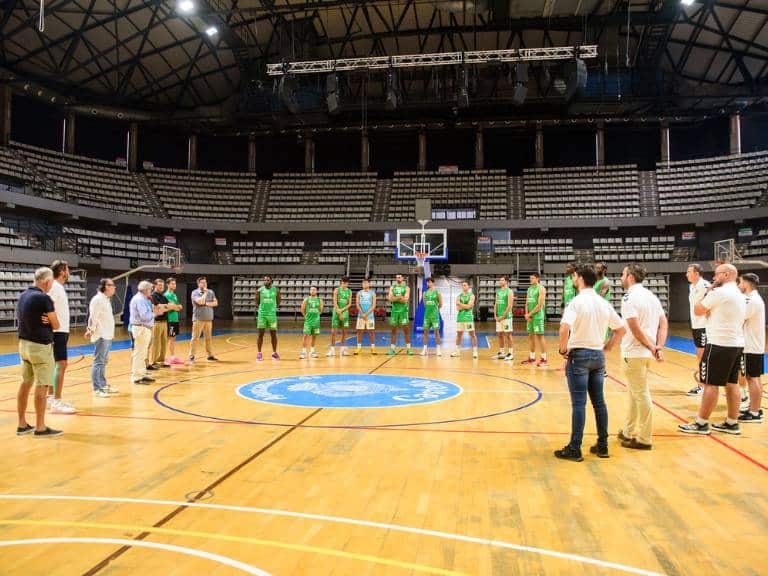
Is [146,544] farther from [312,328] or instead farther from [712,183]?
[712,183]

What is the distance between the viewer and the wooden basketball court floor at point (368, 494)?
2639 millimetres

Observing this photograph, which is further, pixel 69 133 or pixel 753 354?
pixel 69 133

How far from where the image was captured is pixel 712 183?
83.0 ft

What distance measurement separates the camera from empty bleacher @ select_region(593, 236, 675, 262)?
2458cm

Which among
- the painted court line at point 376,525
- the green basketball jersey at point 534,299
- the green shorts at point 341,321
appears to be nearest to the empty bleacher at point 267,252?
the green shorts at point 341,321

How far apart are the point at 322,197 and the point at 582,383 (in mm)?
25540

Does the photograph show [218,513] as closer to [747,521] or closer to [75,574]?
[75,574]

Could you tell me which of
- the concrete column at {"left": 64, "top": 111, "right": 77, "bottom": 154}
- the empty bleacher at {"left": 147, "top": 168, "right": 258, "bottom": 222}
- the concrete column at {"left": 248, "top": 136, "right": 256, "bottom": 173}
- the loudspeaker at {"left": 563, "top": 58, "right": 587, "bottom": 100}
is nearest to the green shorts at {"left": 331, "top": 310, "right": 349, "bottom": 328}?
the loudspeaker at {"left": 563, "top": 58, "right": 587, "bottom": 100}

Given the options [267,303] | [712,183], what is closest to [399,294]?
[267,303]

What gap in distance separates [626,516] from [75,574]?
118 inches

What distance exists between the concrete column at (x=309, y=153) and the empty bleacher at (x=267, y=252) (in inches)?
211

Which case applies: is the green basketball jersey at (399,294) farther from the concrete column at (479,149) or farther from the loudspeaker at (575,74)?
the concrete column at (479,149)

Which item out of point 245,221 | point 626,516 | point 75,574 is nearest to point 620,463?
point 626,516

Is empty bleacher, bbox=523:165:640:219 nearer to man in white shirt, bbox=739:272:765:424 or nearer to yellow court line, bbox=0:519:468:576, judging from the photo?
man in white shirt, bbox=739:272:765:424
